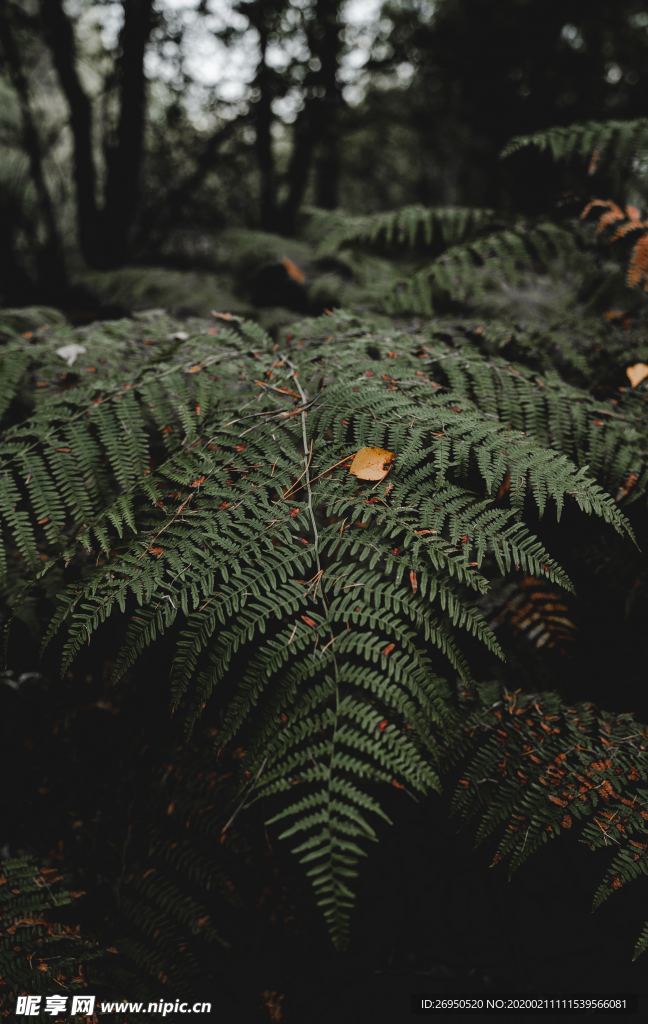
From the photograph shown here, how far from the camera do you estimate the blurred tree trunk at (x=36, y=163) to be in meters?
4.03

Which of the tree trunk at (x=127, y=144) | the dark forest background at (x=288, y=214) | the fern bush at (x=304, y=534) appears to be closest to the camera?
the fern bush at (x=304, y=534)

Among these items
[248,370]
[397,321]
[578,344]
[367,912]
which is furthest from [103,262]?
[367,912]

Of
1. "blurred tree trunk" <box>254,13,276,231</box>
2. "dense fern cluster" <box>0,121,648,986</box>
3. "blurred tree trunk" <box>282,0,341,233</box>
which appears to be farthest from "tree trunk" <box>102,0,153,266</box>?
"dense fern cluster" <box>0,121,648,986</box>

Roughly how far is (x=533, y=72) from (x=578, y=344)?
400cm

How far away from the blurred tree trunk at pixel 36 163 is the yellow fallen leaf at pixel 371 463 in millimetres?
3382

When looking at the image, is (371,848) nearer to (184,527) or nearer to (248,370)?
(184,527)

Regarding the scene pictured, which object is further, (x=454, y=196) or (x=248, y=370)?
(x=454, y=196)

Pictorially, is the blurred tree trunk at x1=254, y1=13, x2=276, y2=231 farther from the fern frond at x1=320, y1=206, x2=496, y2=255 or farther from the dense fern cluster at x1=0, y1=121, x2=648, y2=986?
the dense fern cluster at x1=0, y1=121, x2=648, y2=986

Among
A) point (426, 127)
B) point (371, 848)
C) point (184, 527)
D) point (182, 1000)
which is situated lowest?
point (182, 1000)

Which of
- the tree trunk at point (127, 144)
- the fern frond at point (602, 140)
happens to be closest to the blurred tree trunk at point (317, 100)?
the tree trunk at point (127, 144)

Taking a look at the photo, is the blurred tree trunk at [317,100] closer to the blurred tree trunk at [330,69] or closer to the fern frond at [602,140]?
the blurred tree trunk at [330,69]

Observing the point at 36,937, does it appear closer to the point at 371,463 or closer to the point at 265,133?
the point at 371,463

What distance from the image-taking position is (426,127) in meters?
6.11

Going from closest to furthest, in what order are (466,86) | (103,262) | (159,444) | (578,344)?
(159,444) < (578,344) < (103,262) < (466,86)
